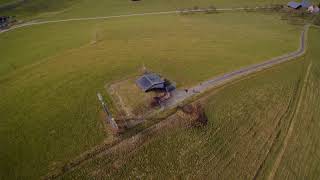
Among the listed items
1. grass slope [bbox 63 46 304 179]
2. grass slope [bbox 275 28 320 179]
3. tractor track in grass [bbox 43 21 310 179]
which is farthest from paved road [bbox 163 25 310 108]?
grass slope [bbox 275 28 320 179]

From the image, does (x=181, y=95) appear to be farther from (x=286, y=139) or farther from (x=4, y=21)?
(x=4, y=21)

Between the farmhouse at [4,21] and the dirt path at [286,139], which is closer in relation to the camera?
the dirt path at [286,139]

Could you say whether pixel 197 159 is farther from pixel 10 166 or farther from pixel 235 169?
pixel 10 166

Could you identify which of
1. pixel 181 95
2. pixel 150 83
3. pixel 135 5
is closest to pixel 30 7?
pixel 135 5

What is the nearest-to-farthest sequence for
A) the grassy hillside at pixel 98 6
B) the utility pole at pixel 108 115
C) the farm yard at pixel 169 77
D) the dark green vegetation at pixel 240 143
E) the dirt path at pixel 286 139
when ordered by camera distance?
the dark green vegetation at pixel 240 143, the farm yard at pixel 169 77, the dirt path at pixel 286 139, the utility pole at pixel 108 115, the grassy hillside at pixel 98 6

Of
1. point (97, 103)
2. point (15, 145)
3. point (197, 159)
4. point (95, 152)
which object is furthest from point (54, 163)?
point (197, 159)

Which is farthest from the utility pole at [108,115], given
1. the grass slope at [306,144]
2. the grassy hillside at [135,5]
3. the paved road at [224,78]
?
the grassy hillside at [135,5]

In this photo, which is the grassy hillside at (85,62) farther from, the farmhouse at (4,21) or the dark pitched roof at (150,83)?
the farmhouse at (4,21)
